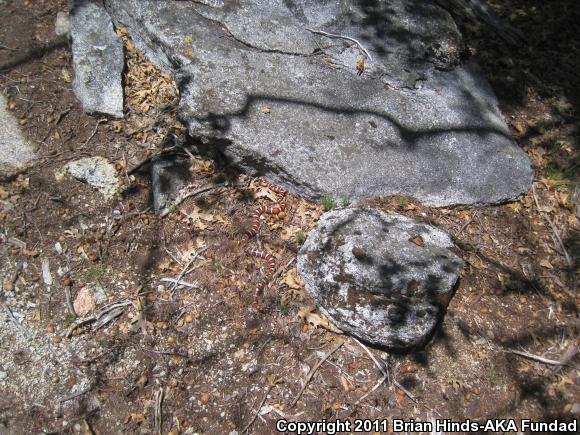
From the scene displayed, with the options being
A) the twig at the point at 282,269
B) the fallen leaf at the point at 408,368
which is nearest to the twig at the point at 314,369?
the fallen leaf at the point at 408,368

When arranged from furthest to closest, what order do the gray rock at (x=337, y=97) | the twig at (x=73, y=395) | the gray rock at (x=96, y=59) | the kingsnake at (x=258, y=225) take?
1. the gray rock at (x=96, y=59)
2. the gray rock at (x=337, y=97)
3. the kingsnake at (x=258, y=225)
4. the twig at (x=73, y=395)

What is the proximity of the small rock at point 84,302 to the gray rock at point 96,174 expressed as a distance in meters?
1.15

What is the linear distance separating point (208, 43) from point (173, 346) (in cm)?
361

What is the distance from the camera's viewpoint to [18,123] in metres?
5.33

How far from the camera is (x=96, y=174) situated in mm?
5090

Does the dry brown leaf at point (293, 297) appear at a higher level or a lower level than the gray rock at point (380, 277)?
lower

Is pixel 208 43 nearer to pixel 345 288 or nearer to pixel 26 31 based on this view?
pixel 26 31

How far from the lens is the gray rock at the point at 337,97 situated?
4.92m

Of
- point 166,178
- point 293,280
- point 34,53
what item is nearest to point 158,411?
point 293,280

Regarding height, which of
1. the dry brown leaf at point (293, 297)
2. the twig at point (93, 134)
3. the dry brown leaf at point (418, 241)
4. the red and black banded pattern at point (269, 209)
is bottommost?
the twig at point (93, 134)

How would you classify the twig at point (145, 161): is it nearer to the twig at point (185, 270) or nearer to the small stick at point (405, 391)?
the twig at point (185, 270)

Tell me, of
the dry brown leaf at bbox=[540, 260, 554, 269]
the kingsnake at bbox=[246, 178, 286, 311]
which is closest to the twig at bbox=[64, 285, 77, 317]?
the kingsnake at bbox=[246, 178, 286, 311]

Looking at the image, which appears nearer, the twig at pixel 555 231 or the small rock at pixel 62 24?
the twig at pixel 555 231

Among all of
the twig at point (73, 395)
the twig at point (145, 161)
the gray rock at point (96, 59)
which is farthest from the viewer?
the gray rock at point (96, 59)
